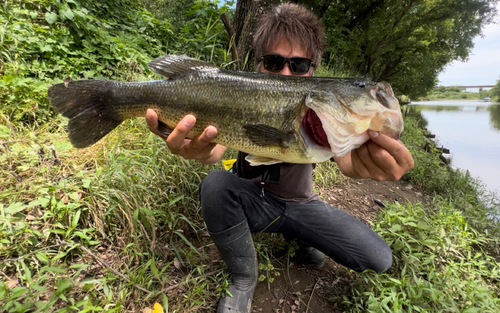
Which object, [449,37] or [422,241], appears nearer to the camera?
[422,241]

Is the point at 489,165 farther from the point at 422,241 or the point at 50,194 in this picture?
the point at 50,194

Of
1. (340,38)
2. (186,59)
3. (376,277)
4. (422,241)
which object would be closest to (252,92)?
(186,59)

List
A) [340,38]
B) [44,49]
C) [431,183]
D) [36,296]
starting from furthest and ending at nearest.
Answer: [340,38] < [431,183] < [44,49] < [36,296]

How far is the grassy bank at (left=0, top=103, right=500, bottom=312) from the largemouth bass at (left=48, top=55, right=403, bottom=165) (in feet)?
2.22

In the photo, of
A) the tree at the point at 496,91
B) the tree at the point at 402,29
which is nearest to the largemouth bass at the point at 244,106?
the tree at the point at 402,29

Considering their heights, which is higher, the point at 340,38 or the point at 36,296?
the point at 340,38

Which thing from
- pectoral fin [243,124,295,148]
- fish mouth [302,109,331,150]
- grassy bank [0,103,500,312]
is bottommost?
grassy bank [0,103,500,312]

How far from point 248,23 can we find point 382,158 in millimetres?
3514

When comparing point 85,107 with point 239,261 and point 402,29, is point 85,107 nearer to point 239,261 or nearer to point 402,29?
point 239,261

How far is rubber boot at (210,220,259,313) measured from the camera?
2043 mm

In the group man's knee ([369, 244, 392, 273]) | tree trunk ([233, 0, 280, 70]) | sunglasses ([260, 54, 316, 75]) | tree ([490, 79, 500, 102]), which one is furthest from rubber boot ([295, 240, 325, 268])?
tree ([490, 79, 500, 102])

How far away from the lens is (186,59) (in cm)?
194

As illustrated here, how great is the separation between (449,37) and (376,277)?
25.0 metres

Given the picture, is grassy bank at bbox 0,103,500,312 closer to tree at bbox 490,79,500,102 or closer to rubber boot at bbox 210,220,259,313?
rubber boot at bbox 210,220,259,313
